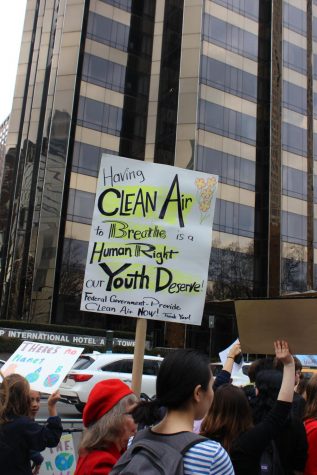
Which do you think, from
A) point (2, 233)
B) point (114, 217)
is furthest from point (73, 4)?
point (114, 217)

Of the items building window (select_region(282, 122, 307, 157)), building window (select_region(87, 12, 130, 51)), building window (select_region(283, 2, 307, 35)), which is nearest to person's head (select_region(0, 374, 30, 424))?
building window (select_region(87, 12, 130, 51))

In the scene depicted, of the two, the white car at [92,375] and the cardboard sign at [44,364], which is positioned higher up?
the cardboard sign at [44,364]

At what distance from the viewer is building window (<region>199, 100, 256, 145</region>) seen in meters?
40.4

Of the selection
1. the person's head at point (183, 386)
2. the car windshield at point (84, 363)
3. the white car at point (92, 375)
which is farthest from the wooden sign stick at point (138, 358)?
the car windshield at point (84, 363)

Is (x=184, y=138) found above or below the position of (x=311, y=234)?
above

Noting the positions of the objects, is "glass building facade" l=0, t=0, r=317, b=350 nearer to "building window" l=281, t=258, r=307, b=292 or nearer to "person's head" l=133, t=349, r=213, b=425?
"building window" l=281, t=258, r=307, b=292

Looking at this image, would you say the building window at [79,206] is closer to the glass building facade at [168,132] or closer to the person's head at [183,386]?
the glass building facade at [168,132]

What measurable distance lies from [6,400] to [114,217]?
198cm

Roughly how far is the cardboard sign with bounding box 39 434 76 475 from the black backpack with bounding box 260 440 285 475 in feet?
7.90

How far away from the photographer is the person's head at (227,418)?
2941mm

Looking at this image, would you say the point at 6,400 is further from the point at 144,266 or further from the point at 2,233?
the point at 2,233

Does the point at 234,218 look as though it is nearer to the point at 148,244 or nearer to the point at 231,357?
the point at 148,244

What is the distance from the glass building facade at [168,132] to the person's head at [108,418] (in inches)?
1298

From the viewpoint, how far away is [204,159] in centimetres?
3978
